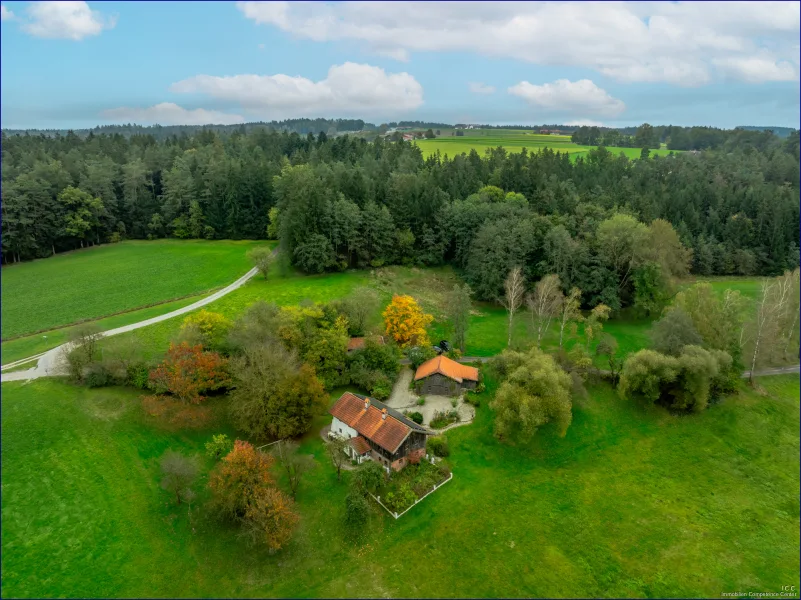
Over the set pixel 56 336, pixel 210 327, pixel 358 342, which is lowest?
pixel 56 336

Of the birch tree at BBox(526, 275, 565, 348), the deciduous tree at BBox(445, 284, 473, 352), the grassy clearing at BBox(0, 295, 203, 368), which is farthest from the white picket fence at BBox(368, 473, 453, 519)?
the grassy clearing at BBox(0, 295, 203, 368)

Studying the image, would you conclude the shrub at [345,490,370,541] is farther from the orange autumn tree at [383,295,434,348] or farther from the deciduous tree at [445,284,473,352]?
the deciduous tree at [445,284,473,352]

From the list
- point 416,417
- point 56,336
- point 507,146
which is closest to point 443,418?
point 416,417

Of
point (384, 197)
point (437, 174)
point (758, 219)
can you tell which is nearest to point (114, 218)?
point (384, 197)

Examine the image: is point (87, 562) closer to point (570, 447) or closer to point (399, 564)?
point (399, 564)

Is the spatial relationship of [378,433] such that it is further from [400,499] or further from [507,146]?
[507,146]
